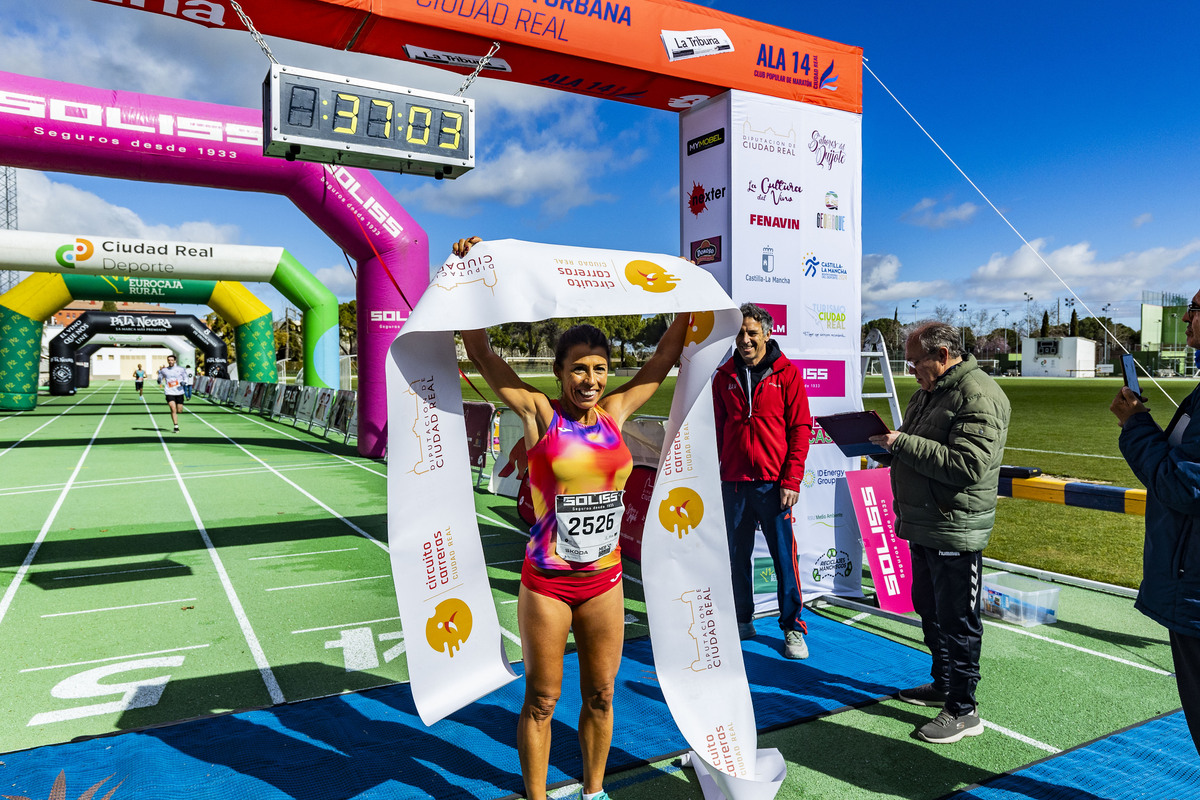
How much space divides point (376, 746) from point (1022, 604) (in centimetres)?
448

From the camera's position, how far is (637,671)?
14.4 feet

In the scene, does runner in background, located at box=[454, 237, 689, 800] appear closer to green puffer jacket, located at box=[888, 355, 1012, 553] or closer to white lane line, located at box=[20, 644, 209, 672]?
green puffer jacket, located at box=[888, 355, 1012, 553]

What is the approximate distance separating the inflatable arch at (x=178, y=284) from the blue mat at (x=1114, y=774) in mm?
17807

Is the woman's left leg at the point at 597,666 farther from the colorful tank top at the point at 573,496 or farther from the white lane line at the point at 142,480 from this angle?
the white lane line at the point at 142,480

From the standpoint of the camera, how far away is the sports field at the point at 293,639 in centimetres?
351

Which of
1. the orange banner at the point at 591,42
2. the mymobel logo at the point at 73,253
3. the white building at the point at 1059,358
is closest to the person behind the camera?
the orange banner at the point at 591,42

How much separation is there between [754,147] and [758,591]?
353 cm

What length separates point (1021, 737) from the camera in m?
3.58

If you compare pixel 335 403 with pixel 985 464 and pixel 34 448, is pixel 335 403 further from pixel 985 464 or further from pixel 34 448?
pixel 985 464

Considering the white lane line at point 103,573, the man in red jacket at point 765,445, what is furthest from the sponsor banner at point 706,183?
the white lane line at point 103,573

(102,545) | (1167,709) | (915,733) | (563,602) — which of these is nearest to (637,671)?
(915,733)

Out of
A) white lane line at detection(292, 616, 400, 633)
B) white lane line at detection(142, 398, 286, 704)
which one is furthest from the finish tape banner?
white lane line at detection(292, 616, 400, 633)

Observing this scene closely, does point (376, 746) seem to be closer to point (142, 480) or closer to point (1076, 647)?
point (1076, 647)

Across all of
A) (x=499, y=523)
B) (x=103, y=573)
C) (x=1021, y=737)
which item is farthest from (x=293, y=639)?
(x=1021, y=737)
